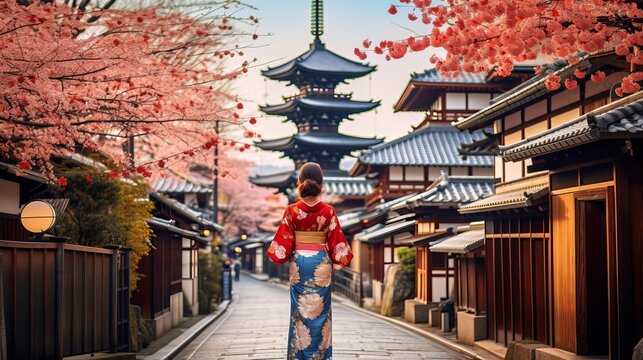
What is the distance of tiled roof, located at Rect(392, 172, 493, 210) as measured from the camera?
27422 millimetres

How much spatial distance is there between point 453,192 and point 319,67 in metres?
37.4

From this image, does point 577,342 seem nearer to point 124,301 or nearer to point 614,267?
point 614,267

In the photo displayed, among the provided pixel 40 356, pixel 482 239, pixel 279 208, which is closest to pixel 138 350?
pixel 40 356

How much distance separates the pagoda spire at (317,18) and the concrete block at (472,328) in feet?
169

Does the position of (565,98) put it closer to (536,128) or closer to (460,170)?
(536,128)

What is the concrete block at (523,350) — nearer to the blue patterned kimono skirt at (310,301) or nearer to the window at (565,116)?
the window at (565,116)

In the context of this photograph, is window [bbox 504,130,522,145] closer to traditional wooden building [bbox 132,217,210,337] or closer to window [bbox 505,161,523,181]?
window [bbox 505,161,523,181]

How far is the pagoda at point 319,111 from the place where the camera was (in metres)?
62.9

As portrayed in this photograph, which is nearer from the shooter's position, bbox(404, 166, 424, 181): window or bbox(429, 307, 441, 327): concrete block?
bbox(429, 307, 441, 327): concrete block

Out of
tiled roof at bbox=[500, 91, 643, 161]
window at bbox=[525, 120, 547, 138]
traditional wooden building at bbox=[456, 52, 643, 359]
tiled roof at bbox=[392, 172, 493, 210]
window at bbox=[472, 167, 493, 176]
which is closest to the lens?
tiled roof at bbox=[500, 91, 643, 161]

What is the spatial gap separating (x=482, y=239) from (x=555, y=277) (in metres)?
6.08

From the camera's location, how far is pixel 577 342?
12.6 meters

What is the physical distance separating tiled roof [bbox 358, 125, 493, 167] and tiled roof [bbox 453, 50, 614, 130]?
71.2 ft

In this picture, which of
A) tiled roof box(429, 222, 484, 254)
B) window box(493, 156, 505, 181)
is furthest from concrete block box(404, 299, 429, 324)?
window box(493, 156, 505, 181)
